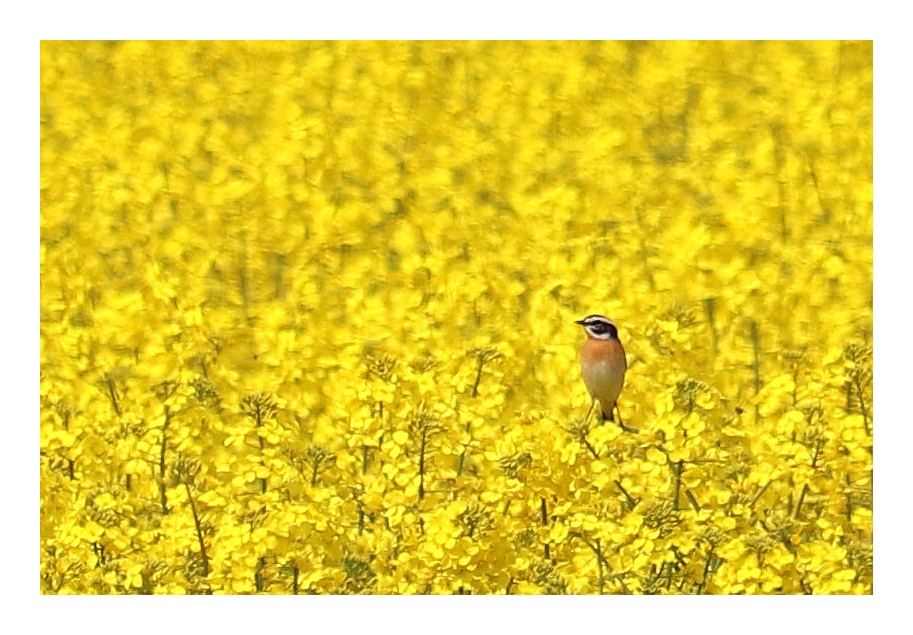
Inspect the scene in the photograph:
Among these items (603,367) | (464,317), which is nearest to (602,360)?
(603,367)

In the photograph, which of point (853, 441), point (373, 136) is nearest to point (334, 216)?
point (373, 136)

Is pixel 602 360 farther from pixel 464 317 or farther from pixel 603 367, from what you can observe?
pixel 464 317

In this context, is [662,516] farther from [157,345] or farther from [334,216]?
[157,345]

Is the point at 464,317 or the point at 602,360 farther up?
the point at 464,317
